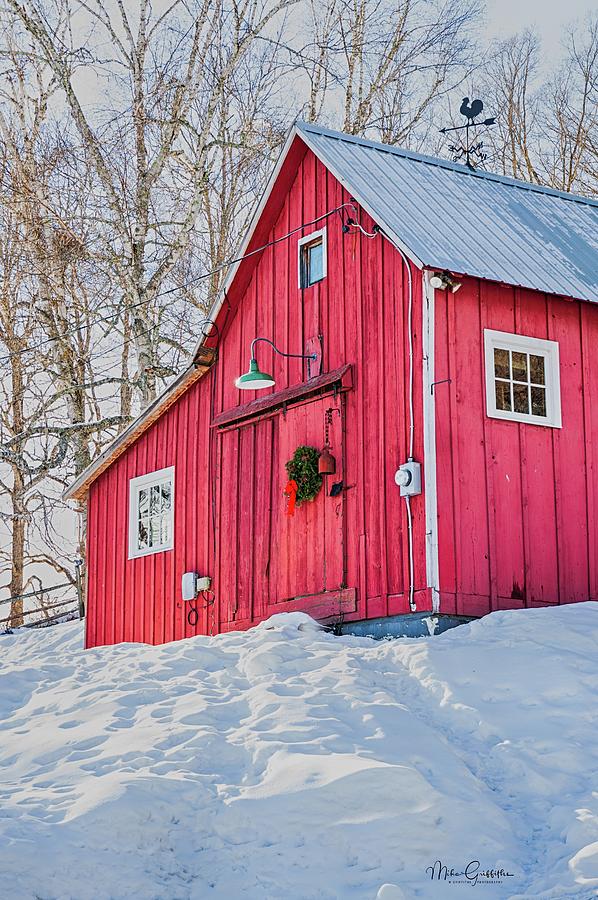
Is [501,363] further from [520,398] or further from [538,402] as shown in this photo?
[538,402]

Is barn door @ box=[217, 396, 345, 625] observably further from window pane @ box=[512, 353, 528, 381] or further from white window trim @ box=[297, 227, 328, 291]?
window pane @ box=[512, 353, 528, 381]

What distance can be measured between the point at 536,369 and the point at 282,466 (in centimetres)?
293

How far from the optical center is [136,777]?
714cm

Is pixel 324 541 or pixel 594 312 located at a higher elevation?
pixel 594 312

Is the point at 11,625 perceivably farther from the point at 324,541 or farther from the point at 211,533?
the point at 324,541

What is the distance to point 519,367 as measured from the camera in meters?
12.1

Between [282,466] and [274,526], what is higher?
[282,466]

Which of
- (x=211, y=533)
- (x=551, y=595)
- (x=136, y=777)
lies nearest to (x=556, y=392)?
(x=551, y=595)

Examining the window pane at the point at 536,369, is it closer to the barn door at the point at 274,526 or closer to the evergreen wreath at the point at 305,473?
the barn door at the point at 274,526

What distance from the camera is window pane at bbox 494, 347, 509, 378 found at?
1193 cm

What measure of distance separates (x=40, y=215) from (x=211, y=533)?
9771 millimetres

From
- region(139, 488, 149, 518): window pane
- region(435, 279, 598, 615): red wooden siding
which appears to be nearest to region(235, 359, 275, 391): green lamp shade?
region(435, 279, 598, 615): red wooden siding

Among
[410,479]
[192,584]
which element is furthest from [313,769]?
[192,584]
